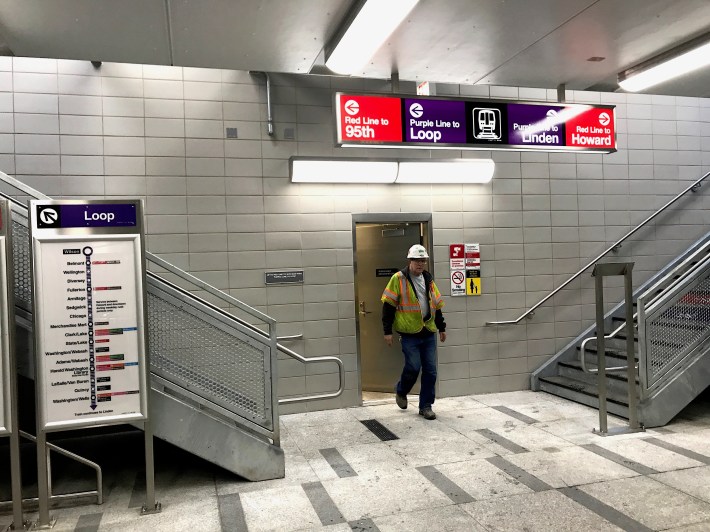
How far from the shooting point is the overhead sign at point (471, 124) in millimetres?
3812

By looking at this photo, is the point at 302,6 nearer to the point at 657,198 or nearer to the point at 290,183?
the point at 290,183

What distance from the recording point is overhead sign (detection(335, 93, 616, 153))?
150 inches

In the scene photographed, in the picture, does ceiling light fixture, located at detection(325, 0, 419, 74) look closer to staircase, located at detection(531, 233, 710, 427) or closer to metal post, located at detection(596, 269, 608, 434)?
A: metal post, located at detection(596, 269, 608, 434)

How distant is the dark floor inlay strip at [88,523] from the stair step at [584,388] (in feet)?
15.2

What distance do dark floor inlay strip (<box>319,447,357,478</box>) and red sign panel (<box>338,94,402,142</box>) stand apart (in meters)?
2.53

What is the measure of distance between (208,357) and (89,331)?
815 mm

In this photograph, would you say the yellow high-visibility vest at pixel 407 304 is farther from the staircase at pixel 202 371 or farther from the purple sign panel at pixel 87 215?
the purple sign panel at pixel 87 215

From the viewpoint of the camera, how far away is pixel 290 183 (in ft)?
18.9

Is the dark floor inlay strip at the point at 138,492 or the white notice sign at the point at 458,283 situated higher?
the white notice sign at the point at 458,283

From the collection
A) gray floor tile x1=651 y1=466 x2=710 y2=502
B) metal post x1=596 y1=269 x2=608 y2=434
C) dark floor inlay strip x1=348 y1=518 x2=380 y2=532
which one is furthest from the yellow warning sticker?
dark floor inlay strip x1=348 y1=518 x2=380 y2=532

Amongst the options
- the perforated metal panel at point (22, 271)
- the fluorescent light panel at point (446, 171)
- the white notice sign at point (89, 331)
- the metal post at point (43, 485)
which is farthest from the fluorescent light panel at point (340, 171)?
the metal post at point (43, 485)

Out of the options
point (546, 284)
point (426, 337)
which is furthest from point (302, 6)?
point (546, 284)

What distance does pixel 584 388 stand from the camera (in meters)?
5.81

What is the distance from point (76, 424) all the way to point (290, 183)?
3261 millimetres
